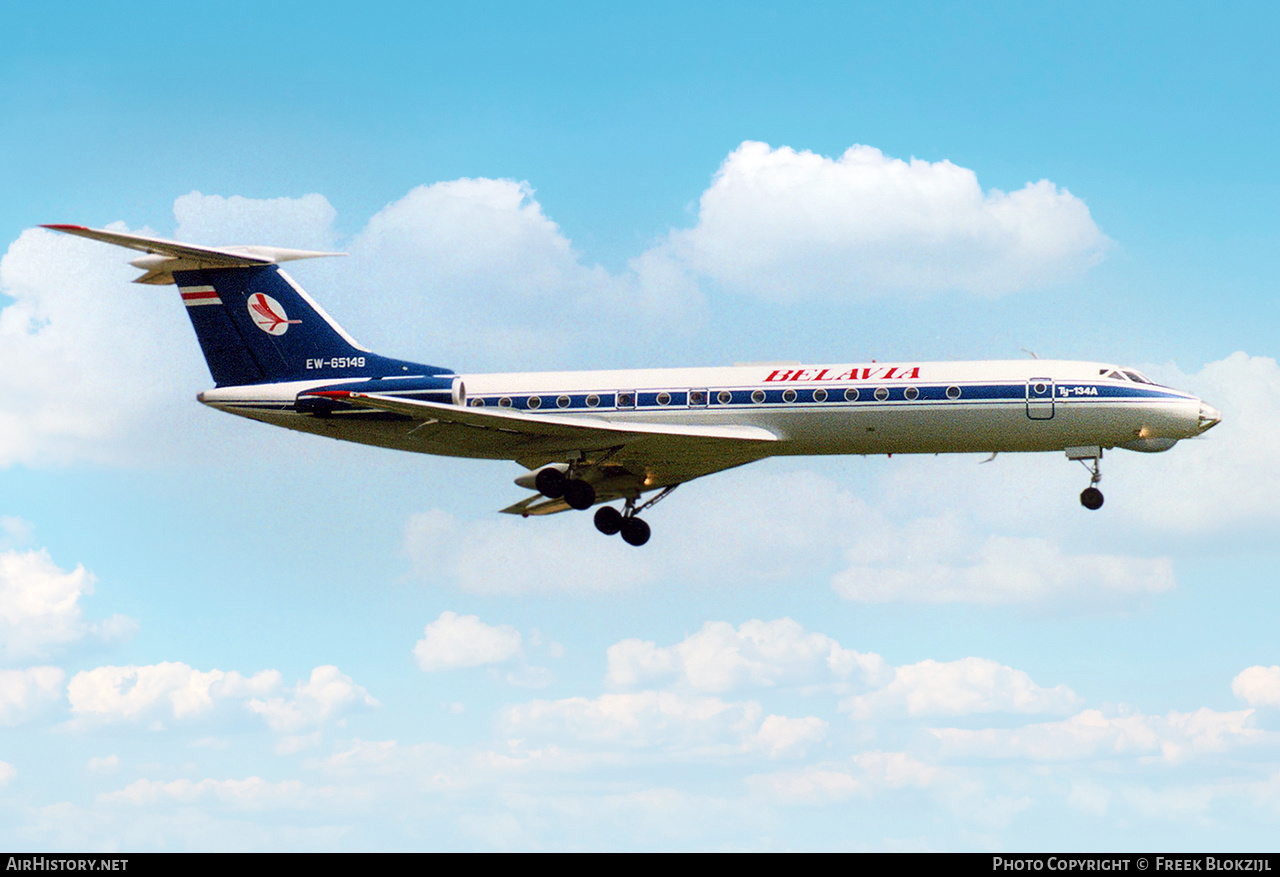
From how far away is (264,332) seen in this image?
3591 cm

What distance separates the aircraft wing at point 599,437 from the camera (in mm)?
31719

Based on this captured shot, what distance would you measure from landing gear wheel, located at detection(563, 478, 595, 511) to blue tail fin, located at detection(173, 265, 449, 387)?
5.13 metres

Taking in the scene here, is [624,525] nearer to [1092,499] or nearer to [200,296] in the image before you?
[1092,499]

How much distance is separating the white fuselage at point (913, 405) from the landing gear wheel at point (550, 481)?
1414 millimetres

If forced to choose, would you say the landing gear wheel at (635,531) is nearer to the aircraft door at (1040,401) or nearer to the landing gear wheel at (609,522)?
the landing gear wheel at (609,522)

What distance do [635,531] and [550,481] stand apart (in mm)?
3557

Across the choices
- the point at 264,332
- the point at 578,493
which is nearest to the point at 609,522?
the point at 578,493

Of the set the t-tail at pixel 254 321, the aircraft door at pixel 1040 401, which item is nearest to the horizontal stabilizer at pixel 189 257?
the t-tail at pixel 254 321

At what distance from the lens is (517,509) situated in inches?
1479

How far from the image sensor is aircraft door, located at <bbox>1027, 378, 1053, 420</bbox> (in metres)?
31.1

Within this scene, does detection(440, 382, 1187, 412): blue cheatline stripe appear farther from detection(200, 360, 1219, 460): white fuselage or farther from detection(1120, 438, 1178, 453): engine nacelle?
detection(1120, 438, 1178, 453): engine nacelle

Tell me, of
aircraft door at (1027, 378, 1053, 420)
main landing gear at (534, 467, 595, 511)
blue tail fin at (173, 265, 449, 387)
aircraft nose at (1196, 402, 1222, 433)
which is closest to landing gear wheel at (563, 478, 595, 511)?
main landing gear at (534, 467, 595, 511)
